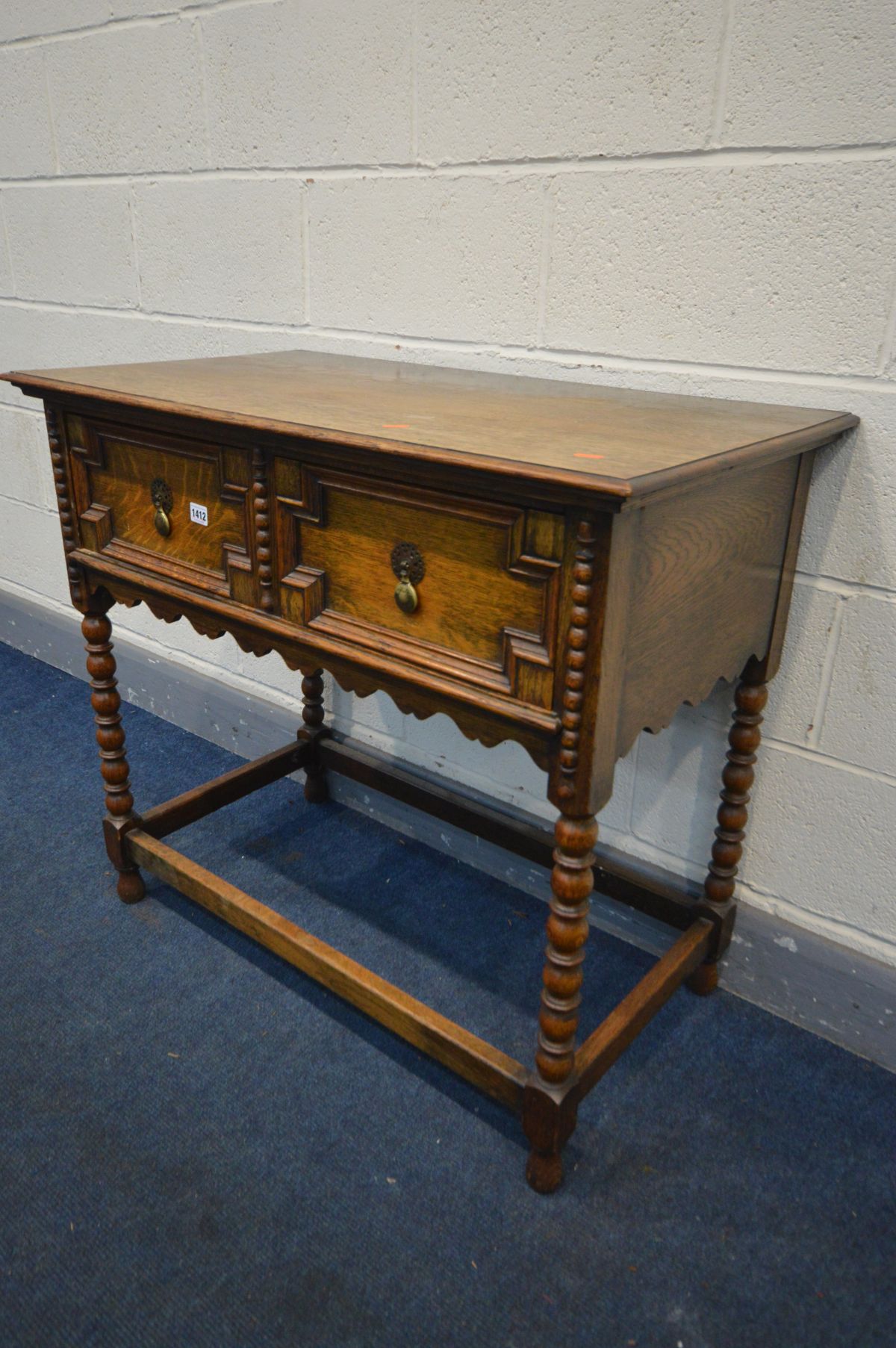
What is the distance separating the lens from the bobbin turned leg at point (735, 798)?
1.45 m

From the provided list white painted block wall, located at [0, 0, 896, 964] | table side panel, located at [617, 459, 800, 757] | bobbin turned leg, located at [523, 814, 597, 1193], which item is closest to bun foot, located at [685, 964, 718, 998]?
white painted block wall, located at [0, 0, 896, 964]

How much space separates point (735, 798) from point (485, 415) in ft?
2.33

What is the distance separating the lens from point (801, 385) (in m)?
1.34

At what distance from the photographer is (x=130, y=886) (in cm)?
184

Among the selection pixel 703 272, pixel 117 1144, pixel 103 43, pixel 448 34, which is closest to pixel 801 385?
pixel 703 272

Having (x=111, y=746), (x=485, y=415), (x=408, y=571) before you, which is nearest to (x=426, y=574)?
(x=408, y=571)

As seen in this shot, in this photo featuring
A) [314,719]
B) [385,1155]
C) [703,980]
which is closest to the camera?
[385,1155]

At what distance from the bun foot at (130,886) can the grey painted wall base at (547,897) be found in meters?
0.49

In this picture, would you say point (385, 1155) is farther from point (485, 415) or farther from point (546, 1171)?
point (485, 415)

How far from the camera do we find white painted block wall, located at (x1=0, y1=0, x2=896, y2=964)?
1280mm

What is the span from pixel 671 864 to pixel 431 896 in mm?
458

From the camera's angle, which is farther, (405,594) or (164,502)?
(164,502)

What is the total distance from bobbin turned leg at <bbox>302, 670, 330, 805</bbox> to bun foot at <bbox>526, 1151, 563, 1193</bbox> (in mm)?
1030

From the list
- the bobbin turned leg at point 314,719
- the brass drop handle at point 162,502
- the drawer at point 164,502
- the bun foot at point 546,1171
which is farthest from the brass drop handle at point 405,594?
the bobbin turned leg at point 314,719
